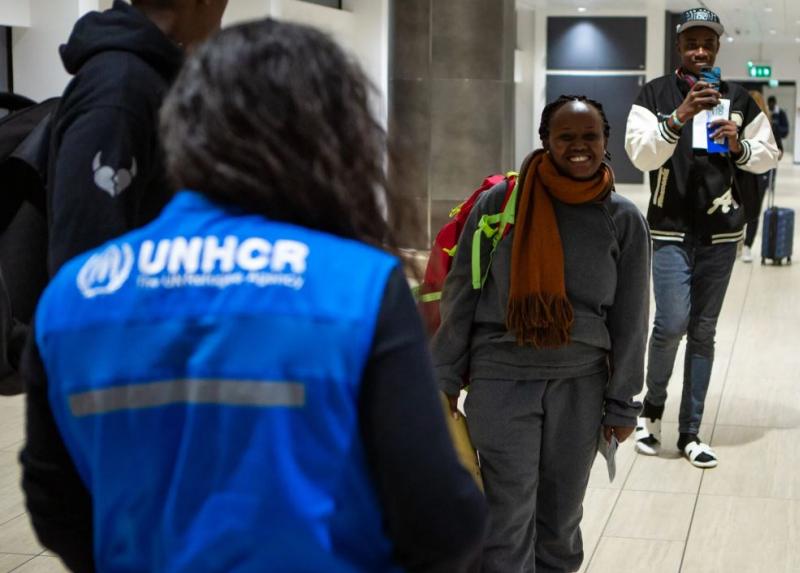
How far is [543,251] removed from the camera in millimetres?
3648

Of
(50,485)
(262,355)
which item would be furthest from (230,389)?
(50,485)

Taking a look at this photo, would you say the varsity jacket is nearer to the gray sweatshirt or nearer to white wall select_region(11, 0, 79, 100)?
the gray sweatshirt

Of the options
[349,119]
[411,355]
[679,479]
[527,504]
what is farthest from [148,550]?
[679,479]

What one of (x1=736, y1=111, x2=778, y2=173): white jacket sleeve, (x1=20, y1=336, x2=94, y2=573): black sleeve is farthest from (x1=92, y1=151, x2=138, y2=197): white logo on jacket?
(x1=736, y1=111, x2=778, y2=173): white jacket sleeve

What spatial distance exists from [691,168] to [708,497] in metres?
1.46

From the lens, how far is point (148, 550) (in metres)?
1.46

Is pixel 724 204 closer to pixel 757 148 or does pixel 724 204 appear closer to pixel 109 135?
pixel 757 148

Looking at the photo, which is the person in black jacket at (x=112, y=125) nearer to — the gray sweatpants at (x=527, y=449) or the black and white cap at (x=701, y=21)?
the gray sweatpants at (x=527, y=449)

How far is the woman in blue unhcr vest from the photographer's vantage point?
1359mm

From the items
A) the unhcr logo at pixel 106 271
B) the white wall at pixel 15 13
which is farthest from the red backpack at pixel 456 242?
the white wall at pixel 15 13

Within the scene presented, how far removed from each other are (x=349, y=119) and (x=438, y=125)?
10.4m

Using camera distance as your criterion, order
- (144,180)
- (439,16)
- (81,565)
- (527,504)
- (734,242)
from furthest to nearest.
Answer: (439,16)
(734,242)
(527,504)
(144,180)
(81,565)

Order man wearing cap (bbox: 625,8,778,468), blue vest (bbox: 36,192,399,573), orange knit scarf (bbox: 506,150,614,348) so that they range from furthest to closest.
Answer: man wearing cap (bbox: 625,8,778,468)
orange knit scarf (bbox: 506,150,614,348)
blue vest (bbox: 36,192,399,573)

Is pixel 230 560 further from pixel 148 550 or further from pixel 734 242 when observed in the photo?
pixel 734 242
